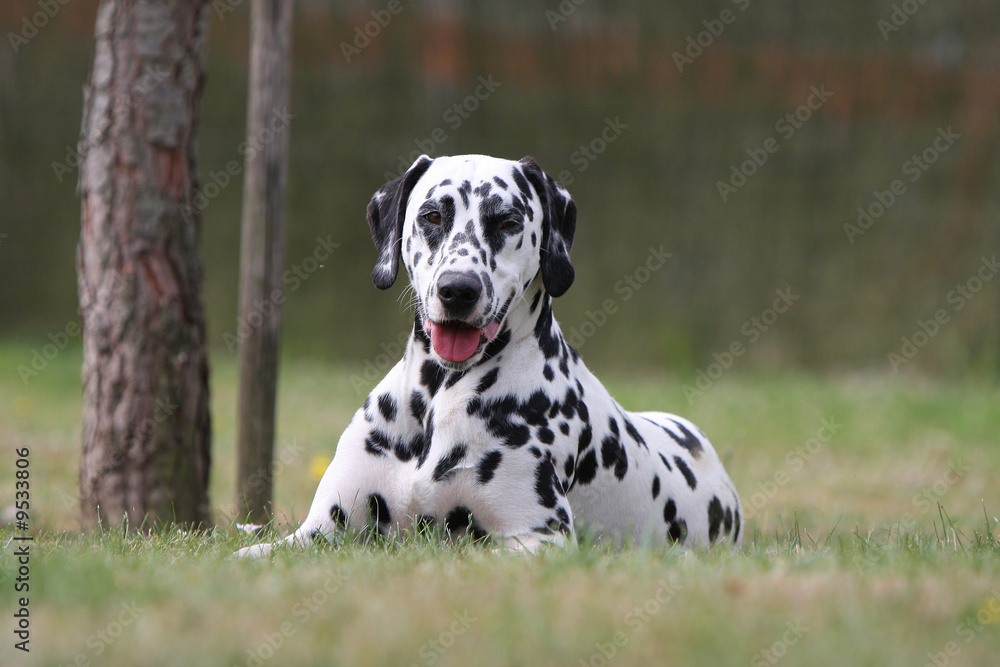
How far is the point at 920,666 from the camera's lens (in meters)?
2.34

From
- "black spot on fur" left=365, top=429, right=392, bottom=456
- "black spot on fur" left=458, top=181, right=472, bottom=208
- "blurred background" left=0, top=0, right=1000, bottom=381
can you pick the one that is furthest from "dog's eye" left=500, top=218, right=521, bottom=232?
"blurred background" left=0, top=0, right=1000, bottom=381

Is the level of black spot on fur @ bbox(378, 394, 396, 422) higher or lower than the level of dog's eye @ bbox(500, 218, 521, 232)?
lower

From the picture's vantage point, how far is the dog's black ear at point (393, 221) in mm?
4188

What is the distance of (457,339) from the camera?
3.83m

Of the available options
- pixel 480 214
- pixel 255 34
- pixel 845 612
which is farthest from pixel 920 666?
pixel 255 34

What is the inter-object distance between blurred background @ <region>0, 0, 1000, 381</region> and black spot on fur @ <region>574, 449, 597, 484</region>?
23.5 ft

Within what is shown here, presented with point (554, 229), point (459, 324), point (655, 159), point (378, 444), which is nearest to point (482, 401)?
point (459, 324)

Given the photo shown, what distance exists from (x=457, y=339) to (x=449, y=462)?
45 cm

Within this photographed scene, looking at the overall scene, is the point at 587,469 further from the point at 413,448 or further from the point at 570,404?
the point at 413,448

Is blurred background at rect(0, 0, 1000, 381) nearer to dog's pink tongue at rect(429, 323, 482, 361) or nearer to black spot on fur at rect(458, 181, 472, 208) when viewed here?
black spot on fur at rect(458, 181, 472, 208)

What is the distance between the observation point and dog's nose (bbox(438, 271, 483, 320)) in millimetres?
3686

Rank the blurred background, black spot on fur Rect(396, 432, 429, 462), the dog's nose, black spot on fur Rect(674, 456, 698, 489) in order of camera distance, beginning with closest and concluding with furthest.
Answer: the dog's nose → black spot on fur Rect(396, 432, 429, 462) → black spot on fur Rect(674, 456, 698, 489) → the blurred background

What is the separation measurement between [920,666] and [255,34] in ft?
14.4

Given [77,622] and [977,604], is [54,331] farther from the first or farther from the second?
[977,604]
